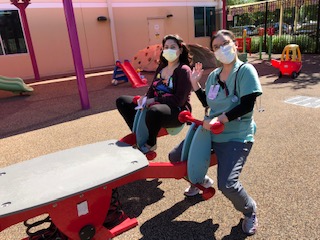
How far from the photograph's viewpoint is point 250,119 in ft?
7.06

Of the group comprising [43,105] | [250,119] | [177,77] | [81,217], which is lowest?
[43,105]

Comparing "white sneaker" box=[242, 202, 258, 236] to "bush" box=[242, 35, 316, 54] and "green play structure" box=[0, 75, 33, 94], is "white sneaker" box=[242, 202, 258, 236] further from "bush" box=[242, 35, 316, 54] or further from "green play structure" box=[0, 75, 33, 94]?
"bush" box=[242, 35, 316, 54]

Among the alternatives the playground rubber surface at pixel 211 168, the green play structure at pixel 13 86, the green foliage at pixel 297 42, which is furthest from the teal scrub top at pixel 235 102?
the green foliage at pixel 297 42

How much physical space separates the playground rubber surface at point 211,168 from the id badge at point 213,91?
3.18 ft

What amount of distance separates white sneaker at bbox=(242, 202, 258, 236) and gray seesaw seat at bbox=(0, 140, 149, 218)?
869 mm

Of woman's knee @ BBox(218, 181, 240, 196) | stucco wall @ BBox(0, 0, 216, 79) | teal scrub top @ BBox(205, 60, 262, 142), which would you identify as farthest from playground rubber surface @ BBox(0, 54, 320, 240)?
stucco wall @ BBox(0, 0, 216, 79)

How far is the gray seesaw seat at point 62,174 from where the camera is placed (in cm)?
165

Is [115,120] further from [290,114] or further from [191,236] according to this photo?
[191,236]

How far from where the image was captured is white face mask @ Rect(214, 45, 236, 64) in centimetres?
212

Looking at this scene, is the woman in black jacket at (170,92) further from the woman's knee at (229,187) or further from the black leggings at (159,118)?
the woman's knee at (229,187)

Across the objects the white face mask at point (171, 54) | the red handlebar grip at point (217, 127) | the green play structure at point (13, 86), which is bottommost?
the green play structure at point (13, 86)

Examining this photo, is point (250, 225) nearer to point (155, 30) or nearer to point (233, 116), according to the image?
point (233, 116)

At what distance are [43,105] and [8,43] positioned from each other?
233 inches

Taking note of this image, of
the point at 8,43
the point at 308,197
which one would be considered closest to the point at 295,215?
the point at 308,197
